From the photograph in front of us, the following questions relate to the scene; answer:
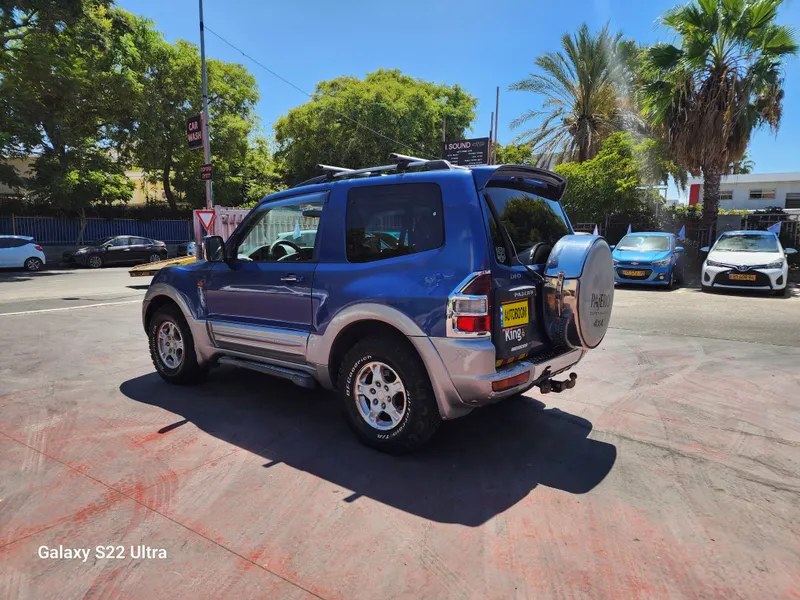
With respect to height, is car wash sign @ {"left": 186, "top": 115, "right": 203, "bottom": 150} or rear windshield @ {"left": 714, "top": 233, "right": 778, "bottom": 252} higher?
car wash sign @ {"left": 186, "top": 115, "right": 203, "bottom": 150}

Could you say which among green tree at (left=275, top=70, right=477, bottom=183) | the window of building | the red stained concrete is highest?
green tree at (left=275, top=70, right=477, bottom=183)

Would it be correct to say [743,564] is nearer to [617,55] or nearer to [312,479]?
[312,479]

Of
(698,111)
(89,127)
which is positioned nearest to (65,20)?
(89,127)

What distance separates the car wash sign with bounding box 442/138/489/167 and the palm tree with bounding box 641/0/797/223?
10.7m

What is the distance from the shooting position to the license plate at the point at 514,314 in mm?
3330

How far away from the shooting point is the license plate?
333 cm

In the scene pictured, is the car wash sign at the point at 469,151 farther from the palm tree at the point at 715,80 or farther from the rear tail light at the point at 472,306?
the rear tail light at the point at 472,306

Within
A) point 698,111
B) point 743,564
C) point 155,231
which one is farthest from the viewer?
point 155,231

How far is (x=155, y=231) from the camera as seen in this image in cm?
3102

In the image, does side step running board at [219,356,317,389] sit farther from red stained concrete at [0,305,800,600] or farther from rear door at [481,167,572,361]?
rear door at [481,167,572,361]

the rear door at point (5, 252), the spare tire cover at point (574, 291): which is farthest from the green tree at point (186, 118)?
the spare tire cover at point (574, 291)

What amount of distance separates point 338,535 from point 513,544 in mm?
912

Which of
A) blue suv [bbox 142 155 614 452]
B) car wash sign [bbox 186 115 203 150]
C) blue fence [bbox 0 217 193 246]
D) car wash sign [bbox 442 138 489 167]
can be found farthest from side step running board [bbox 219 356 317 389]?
blue fence [bbox 0 217 193 246]

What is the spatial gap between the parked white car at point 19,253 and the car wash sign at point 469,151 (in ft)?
62.5
